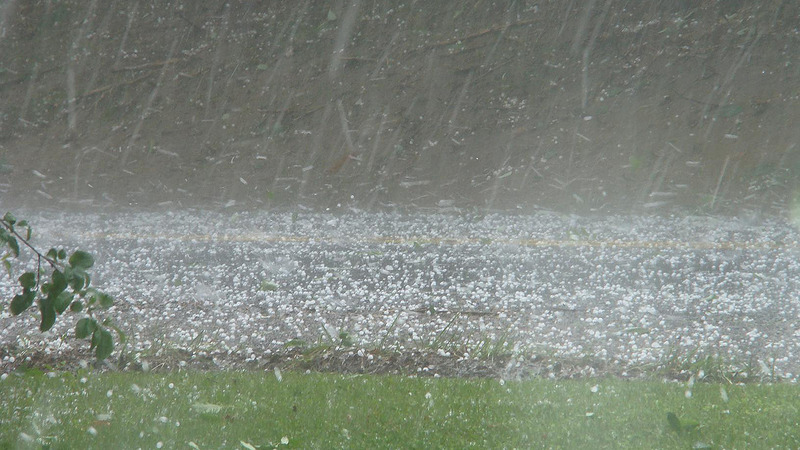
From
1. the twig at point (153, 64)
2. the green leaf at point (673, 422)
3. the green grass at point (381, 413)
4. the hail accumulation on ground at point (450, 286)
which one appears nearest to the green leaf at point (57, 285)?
the green grass at point (381, 413)

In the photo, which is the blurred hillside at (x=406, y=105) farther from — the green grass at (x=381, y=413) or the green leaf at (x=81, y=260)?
the green leaf at (x=81, y=260)

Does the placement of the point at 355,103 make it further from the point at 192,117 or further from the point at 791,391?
the point at 791,391

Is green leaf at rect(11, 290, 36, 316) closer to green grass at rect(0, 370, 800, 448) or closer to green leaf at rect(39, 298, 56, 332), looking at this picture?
green leaf at rect(39, 298, 56, 332)

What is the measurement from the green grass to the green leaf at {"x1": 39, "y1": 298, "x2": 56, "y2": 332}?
106 cm

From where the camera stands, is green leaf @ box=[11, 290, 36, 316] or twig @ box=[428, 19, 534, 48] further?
twig @ box=[428, 19, 534, 48]

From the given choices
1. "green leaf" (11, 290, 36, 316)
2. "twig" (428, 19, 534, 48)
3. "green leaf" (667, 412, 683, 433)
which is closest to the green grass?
"green leaf" (667, 412, 683, 433)

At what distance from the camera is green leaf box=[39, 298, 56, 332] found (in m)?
2.13

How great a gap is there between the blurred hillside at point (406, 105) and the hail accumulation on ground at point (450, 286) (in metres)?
0.83

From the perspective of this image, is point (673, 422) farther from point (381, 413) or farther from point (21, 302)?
point (21, 302)

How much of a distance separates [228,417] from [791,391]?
251cm

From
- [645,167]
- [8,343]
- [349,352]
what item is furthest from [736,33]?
[8,343]

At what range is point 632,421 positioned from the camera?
3.17 meters

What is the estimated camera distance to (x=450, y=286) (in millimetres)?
5066

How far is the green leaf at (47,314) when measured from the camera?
2133 mm
